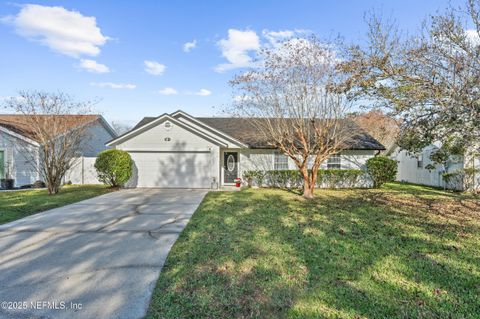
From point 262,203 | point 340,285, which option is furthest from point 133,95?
point 340,285

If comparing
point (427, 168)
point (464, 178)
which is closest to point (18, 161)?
point (427, 168)

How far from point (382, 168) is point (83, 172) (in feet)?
62.6

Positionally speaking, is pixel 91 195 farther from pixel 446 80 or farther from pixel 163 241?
pixel 446 80

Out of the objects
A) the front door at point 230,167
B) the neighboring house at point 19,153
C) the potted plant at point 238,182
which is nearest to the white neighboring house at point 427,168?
the potted plant at point 238,182

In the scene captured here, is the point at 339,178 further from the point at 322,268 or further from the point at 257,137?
the point at 322,268

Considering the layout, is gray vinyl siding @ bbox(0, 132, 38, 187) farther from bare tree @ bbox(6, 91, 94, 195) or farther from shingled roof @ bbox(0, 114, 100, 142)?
bare tree @ bbox(6, 91, 94, 195)

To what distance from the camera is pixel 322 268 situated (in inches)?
174

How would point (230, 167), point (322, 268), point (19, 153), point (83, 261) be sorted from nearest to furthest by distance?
point (322, 268)
point (83, 261)
point (19, 153)
point (230, 167)

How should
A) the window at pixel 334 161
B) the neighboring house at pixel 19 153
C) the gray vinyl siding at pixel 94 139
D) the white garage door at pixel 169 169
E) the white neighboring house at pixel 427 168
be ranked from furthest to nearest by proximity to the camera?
1. the gray vinyl siding at pixel 94 139
2. the window at pixel 334 161
3. the neighboring house at pixel 19 153
4. the white garage door at pixel 169 169
5. the white neighboring house at pixel 427 168

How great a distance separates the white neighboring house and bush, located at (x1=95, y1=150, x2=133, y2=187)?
14542 mm

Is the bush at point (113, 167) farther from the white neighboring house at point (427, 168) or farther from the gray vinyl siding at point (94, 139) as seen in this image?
the white neighboring house at point (427, 168)

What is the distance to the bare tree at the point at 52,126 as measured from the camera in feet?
42.7

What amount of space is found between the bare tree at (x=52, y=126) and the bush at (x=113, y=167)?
1.48m

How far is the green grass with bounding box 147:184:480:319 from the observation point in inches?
128
